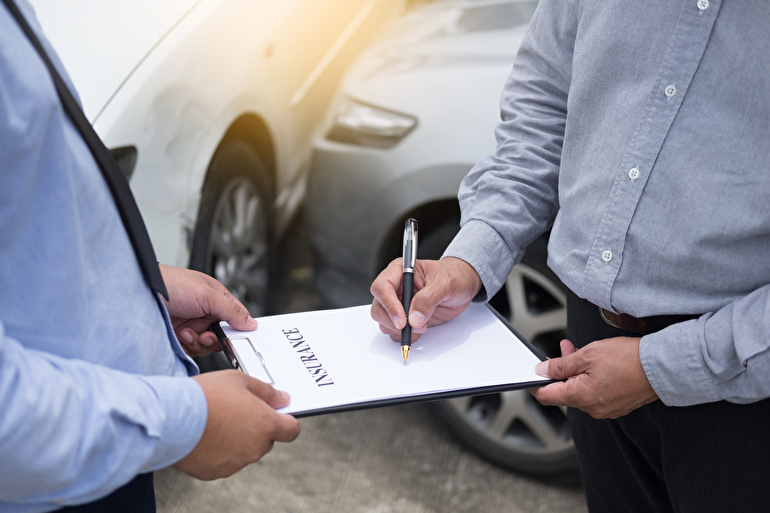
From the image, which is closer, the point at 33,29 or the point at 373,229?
the point at 33,29

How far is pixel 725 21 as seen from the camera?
0.97 meters

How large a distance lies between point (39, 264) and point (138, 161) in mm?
1158

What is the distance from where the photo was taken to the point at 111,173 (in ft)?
2.86

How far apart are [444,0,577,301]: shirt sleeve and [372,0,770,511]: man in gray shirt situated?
3cm

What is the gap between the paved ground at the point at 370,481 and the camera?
85.2 inches

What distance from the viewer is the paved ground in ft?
7.10

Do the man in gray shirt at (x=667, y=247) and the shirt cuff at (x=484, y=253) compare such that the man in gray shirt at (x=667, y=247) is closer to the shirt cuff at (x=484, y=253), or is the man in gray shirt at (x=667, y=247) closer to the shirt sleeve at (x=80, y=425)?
the shirt cuff at (x=484, y=253)

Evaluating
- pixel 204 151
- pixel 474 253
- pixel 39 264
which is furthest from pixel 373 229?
pixel 39 264

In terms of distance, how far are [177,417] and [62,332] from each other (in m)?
0.18

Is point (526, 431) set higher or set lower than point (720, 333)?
lower

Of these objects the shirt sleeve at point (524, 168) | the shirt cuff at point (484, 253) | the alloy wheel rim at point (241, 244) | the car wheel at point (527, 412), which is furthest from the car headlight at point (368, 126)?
the shirt cuff at point (484, 253)

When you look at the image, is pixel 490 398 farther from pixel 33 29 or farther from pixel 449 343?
pixel 33 29

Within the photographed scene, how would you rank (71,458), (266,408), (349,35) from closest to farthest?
(71,458), (266,408), (349,35)

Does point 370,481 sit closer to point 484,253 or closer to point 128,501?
point 484,253
